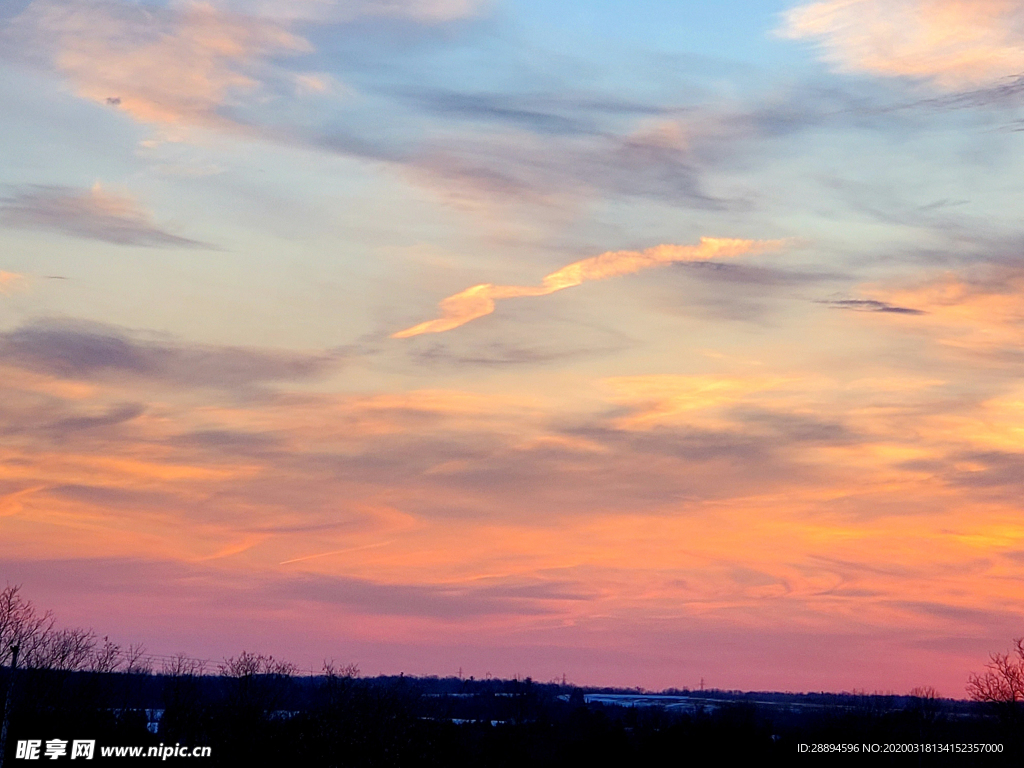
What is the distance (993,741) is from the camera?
318ft

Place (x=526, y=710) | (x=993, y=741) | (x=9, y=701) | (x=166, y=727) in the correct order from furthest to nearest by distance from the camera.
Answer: (x=526, y=710) < (x=993, y=741) < (x=166, y=727) < (x=9, y=701)

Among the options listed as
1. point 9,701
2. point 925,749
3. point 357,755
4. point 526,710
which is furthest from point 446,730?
point 526,710

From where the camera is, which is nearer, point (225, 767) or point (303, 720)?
point (225, 767)

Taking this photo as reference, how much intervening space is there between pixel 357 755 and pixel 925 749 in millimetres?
47522

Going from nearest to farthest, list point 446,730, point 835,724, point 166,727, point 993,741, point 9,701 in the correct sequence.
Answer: point 9,701 < point 166,727 < point 993,741 < point 446,730 < point 835,724

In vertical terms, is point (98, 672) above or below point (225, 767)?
above

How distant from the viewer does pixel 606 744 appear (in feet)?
335

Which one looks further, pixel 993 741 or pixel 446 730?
pixel 446 730

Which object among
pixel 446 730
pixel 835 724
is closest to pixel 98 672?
pixel 446 730

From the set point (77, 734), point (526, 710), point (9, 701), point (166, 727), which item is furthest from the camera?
point (526, 710)

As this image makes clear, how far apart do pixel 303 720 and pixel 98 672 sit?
77.0 feet

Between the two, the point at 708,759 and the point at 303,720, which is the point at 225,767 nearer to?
the point at 303,720

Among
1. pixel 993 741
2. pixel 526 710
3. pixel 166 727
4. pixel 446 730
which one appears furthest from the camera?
pixel 526 710

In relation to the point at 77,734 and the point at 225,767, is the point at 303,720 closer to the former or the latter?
the point at 225,767
